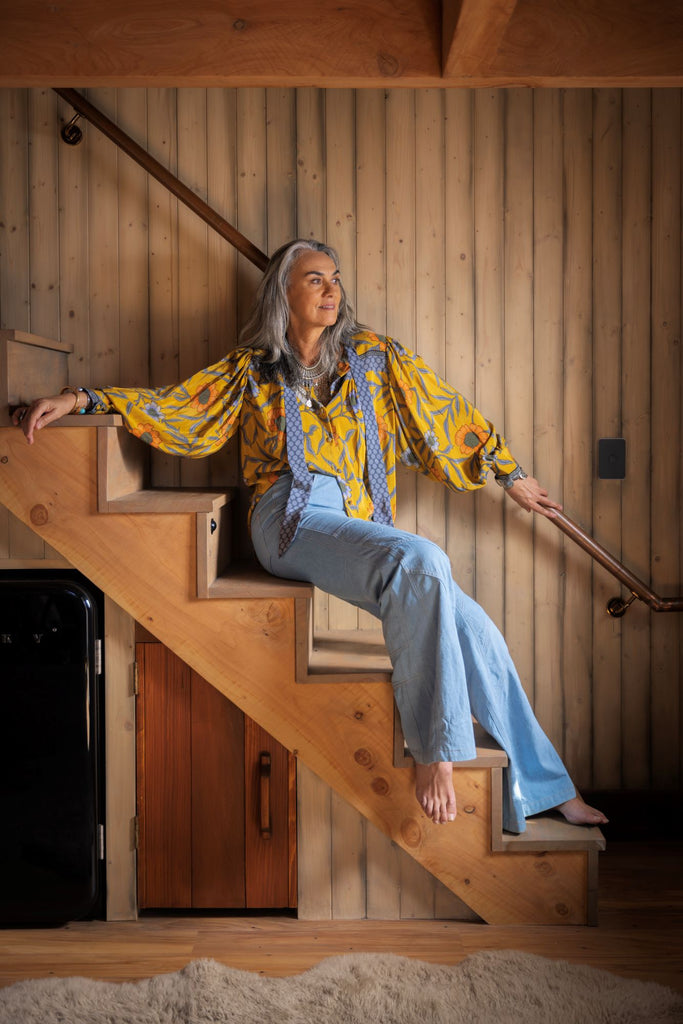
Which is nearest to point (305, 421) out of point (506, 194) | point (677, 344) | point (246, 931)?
point (506, 194)

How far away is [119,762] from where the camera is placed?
2.58 metres

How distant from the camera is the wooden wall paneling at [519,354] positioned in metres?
2.77

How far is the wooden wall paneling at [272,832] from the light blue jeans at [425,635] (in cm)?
52

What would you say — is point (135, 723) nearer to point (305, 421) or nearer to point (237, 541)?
point (237, 541)

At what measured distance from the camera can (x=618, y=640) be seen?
112 inches

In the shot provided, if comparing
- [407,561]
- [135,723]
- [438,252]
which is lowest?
[135,723]

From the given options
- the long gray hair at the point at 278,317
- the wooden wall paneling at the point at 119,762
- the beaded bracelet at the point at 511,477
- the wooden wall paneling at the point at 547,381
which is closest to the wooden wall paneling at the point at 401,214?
the long gray hair at the point at 278,317

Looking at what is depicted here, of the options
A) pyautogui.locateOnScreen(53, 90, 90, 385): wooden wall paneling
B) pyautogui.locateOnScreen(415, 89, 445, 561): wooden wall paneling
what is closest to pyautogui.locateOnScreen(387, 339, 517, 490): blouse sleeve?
pyautogui.locateOnScreen(415, 89, 445, 561): wooden wall paneling

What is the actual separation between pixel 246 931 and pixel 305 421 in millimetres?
1406

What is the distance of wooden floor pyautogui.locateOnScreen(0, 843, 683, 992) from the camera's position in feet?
7.41

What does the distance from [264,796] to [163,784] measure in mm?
296

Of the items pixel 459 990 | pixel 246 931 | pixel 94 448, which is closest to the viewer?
pixel 459 990

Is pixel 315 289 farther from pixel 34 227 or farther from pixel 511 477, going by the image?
pixel 34 227

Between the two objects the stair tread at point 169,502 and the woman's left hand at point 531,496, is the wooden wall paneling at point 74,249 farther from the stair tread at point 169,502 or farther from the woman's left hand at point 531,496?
the woman's left hand at point 531,496
